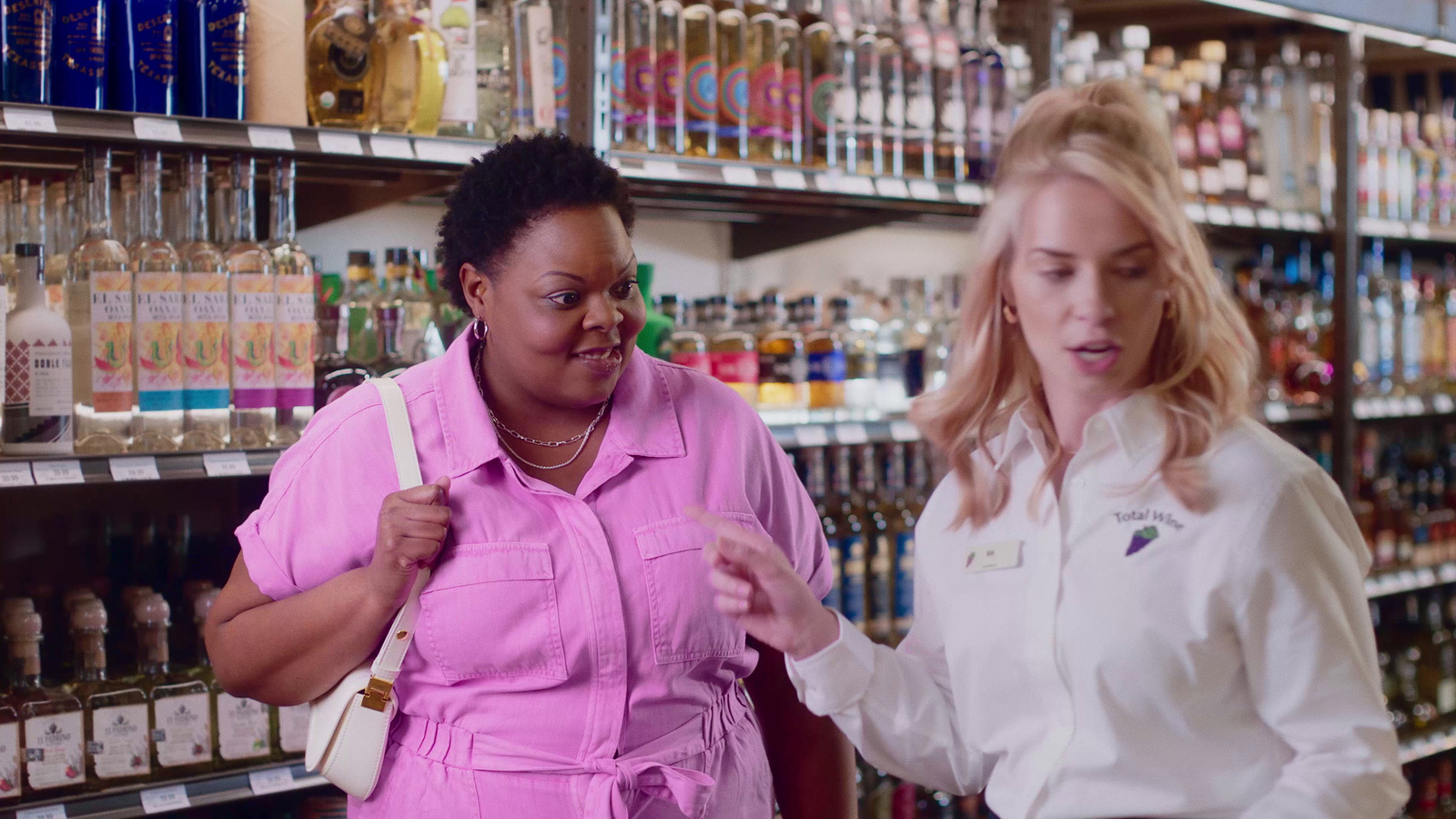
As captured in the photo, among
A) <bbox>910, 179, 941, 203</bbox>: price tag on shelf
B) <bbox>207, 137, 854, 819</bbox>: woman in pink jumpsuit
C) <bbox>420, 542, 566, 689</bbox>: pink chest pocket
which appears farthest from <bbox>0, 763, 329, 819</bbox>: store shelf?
<bbox>910, 179, 941, 203</bbox>: price tag on shelf

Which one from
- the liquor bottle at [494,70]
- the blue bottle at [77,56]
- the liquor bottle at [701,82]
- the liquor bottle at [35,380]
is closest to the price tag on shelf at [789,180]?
the liquor bottle at [701,82]

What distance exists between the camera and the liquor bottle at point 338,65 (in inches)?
94.3

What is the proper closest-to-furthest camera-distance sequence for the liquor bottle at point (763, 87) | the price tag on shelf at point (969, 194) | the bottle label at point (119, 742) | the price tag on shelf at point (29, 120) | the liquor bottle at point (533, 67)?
the price tag on shelf at point (29, 120), the bottle label at point (119, 742), the liquor bottle at point (533, 67), the liquor bottle at point (763, 87), the price tag on shelf at point (969, 194)

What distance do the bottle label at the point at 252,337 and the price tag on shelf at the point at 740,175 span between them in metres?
0.95

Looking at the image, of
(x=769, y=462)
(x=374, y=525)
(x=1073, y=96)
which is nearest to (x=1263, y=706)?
(x=1073, y=96)

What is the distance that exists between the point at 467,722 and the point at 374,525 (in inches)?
10.9

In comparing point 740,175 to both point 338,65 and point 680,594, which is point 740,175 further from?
point 680,594

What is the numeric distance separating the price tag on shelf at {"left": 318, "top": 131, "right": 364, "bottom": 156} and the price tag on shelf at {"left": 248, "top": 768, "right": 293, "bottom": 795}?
111 centimetres

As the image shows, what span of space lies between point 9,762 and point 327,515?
3.05 ft

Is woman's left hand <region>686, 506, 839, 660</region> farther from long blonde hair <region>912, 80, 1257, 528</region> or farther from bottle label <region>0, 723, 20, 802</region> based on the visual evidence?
bottle label <region>0, 723, 20, 802</region>

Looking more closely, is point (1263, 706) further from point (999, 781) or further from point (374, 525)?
point (374, 525)

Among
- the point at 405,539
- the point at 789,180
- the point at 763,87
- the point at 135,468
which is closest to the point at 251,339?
the point at 135,468

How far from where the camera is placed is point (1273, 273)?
4.21 metres

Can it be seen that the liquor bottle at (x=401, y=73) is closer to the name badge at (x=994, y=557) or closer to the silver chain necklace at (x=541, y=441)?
the silver chain necklace at (x=541, y=441)
